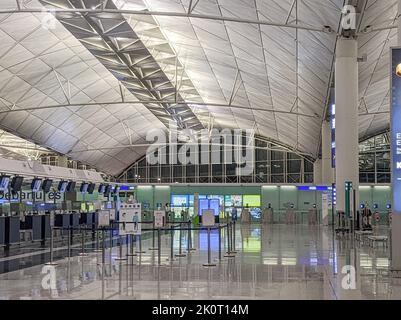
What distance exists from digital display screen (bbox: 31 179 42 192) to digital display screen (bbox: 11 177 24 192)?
1.40m

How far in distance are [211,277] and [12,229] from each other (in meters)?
Answer: 14.0

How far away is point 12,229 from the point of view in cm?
2488

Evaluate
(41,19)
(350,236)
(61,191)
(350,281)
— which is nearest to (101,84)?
(41,19)

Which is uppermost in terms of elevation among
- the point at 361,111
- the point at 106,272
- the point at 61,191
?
the point at 361,111

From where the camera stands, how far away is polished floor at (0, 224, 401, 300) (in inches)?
425

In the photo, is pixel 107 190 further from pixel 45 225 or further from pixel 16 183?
pixel 16 183

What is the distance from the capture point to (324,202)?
4666 centimetres

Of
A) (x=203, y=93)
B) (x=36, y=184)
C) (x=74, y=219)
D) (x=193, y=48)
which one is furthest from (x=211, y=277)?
(x=203, y=93)

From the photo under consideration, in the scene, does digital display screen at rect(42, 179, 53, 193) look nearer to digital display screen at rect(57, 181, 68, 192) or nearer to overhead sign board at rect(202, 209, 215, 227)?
digital display screen at rect(57, 181, 68, 192)

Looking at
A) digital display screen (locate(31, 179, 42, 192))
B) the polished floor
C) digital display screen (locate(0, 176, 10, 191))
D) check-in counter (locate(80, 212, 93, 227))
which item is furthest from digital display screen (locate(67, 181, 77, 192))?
the polished floor

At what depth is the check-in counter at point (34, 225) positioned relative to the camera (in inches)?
1044

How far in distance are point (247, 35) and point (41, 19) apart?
38.9 feet

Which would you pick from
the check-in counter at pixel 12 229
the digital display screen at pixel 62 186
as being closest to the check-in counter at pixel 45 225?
the check-in counter at pixel 12 229
